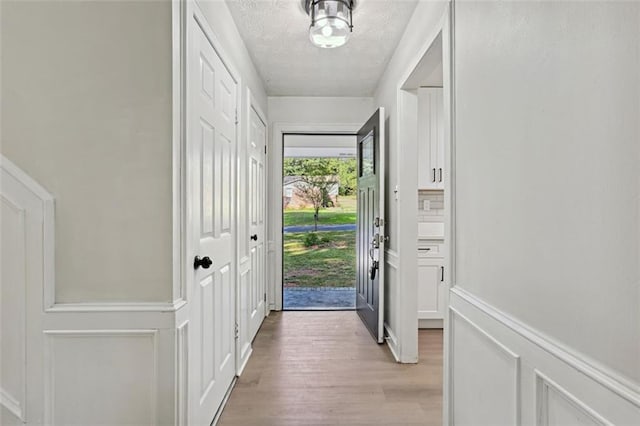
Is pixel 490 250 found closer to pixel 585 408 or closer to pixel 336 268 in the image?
pixel 585 408

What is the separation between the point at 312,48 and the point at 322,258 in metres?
5.22

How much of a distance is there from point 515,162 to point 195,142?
1280mm

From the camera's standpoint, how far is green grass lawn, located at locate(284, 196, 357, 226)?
769 cm

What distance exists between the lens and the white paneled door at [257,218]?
10.2 feet

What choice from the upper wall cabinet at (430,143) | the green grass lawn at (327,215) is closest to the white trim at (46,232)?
the upper wall cabinet at (430,143)

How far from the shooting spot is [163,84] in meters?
1.36

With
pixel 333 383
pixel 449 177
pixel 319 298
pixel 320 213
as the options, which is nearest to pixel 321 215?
pixel 320 213

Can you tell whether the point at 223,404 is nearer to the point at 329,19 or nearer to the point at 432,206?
the point at 329,19

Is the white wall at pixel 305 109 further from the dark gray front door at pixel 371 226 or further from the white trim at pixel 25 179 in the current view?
the white trim at pixel 25 179

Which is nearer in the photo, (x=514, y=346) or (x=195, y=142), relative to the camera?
(x=514, y=346)

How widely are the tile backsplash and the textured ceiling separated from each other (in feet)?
4.08

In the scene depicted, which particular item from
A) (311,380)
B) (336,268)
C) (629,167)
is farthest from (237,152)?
(336,268)

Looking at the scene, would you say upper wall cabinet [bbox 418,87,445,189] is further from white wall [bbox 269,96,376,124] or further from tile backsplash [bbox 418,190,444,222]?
white wall [bbox 269,96,376,124]

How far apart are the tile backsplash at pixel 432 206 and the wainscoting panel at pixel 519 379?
1968mm
